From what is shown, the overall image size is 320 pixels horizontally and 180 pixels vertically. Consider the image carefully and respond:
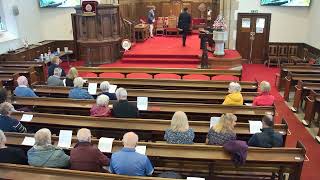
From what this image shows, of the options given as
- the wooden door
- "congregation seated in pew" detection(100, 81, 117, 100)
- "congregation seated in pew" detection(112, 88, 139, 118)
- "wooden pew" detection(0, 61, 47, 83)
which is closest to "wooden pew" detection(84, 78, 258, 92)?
"congregation seated in pew" detection(100, 81, 117, 100)

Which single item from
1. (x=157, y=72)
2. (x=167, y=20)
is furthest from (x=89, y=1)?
(x=167, y=20)

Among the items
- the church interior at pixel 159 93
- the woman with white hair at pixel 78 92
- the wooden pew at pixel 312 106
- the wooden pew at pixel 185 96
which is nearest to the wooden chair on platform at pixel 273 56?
the church interior at pixel 159 93

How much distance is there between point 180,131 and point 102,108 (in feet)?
5.37

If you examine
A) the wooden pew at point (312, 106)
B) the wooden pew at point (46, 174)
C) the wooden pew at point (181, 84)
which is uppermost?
the wooden pew at point (181, 84)

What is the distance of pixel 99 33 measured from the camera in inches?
458

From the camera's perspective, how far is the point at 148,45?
530 inches

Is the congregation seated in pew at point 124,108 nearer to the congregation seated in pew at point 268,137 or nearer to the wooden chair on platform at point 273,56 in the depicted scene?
the congregation seated in pew at point 268,137

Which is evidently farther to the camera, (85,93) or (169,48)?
(169,48)

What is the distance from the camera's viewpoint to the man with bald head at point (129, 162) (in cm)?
329

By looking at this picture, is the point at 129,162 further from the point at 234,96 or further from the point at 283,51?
the point at 283,51

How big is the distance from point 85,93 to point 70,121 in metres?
1.21

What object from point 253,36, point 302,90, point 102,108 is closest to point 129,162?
point 102,108

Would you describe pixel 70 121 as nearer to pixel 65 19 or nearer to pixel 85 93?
pixel 85 93

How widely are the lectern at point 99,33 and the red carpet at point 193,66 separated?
0.58 m
